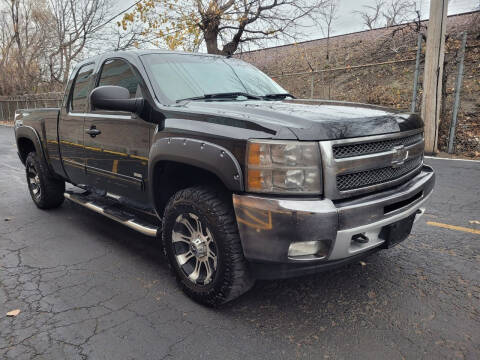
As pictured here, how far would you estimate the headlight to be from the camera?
2.16m

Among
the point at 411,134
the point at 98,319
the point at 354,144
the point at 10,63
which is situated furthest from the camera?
the point at 10,63

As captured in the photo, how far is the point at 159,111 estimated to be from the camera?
292 centimetres

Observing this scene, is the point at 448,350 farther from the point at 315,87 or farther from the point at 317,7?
the point at 317,7

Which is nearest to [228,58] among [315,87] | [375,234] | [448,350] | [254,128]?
[254,128]

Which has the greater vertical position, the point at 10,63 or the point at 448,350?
the point at 10,63

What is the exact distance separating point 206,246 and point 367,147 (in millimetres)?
1268

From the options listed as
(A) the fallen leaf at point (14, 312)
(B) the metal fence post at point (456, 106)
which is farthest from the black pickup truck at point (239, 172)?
(B) the metal fence post at point (456, 106)

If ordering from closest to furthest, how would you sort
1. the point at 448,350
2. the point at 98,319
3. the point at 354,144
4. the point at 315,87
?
the point at 448,350 → the point at 354,144 → the point at 98,319 → the point at 315,87

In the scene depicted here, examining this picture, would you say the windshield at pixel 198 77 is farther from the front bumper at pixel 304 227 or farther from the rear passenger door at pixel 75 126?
the front bumper at pixel 304 227

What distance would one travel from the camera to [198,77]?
133 inches

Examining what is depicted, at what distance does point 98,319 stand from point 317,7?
17275 millimetres

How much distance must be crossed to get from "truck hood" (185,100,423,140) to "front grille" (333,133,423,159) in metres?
0.06

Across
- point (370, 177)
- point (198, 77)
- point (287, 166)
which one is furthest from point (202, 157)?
point (198, 77)

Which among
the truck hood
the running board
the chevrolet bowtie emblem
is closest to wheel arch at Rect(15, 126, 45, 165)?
the running board
